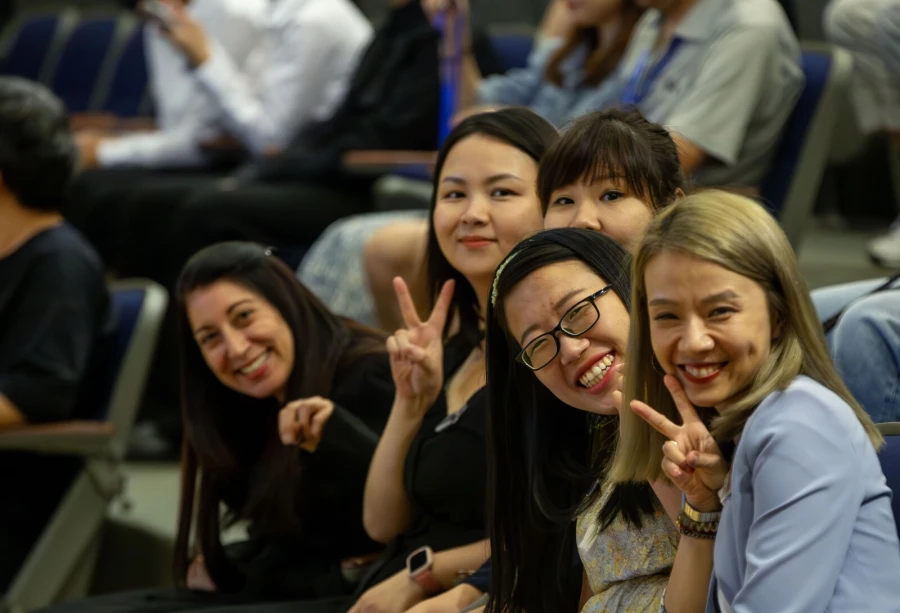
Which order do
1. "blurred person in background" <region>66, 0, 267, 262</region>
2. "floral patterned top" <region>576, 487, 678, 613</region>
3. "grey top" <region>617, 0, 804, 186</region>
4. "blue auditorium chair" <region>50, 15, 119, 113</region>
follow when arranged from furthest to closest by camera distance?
"blue auditorium chair" <region>50, 15, 119, 113</region>
"blurred person in background" <region>66, 0, 267, 262</region>
"grey top" <region>617, 0, 804, 186</region>
"floral patterned top" <region>576, 487, 678, 613</region>

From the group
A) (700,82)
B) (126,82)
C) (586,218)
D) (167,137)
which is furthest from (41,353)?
(126,82)

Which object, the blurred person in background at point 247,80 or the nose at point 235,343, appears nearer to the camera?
the nose at point 235,343

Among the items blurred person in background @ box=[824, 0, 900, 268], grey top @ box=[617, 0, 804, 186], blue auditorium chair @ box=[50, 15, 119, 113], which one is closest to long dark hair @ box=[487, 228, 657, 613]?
grey top @ box=[617, 0, 804, 186]

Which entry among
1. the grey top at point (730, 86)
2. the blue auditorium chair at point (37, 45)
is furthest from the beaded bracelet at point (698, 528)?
the blue auditorium chair at point (37, 45)

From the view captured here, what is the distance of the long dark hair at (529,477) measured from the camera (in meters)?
1.73

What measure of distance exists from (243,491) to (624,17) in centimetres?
143

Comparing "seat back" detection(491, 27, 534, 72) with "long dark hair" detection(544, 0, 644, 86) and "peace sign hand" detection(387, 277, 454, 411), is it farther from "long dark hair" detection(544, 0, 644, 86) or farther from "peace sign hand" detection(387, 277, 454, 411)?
"peace sign hand" detection(387, 277, 454, 411)

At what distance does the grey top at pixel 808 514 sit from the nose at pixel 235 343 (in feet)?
3.90

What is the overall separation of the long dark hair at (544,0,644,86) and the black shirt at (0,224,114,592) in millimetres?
1198

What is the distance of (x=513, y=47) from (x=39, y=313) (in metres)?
1.59

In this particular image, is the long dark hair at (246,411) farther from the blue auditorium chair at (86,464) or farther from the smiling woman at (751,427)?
the smiling woman at (751,427)

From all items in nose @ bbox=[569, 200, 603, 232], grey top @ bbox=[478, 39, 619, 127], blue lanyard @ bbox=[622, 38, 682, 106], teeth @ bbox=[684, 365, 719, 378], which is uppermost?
teeth @ bbox=[684, 365, 719, 378]

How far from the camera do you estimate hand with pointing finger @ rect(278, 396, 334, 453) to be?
2.18m

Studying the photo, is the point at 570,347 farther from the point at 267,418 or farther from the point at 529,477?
the point at 267,418
